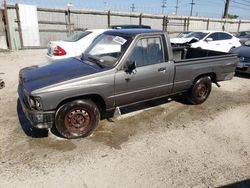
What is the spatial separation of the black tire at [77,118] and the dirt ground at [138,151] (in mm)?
156

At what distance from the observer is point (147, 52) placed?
434cm

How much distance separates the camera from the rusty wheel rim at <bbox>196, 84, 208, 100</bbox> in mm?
5461

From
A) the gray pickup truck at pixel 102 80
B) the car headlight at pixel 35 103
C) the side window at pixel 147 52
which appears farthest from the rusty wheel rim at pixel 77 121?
the side window at pixel 147 52

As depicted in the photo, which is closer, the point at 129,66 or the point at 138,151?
the point at 138,151

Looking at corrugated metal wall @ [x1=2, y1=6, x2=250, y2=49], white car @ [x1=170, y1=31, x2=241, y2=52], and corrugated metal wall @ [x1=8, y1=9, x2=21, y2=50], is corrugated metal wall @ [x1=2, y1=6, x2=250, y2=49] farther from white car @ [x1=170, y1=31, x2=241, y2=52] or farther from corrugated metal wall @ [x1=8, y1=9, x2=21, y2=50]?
white car @ [x1=170, y1=31, x2=241, y2=52]

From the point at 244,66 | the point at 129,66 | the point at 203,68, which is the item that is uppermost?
the point at 129,66

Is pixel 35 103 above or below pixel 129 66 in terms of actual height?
below

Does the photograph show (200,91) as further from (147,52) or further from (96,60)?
(96,60)

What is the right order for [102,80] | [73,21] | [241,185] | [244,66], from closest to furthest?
[241,185] → [102,80] → [244,66] → [73,21]

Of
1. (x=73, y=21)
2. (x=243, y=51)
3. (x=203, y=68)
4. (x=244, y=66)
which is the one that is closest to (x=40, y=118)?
(x=203, y=68)

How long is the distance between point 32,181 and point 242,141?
352 cm

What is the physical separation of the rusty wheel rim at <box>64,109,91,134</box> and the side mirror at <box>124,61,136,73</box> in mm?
1048

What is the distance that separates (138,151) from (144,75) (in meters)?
1.45

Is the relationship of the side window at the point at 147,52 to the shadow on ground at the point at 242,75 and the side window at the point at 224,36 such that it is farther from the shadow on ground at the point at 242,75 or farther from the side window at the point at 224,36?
the side window at the point at 224,36
